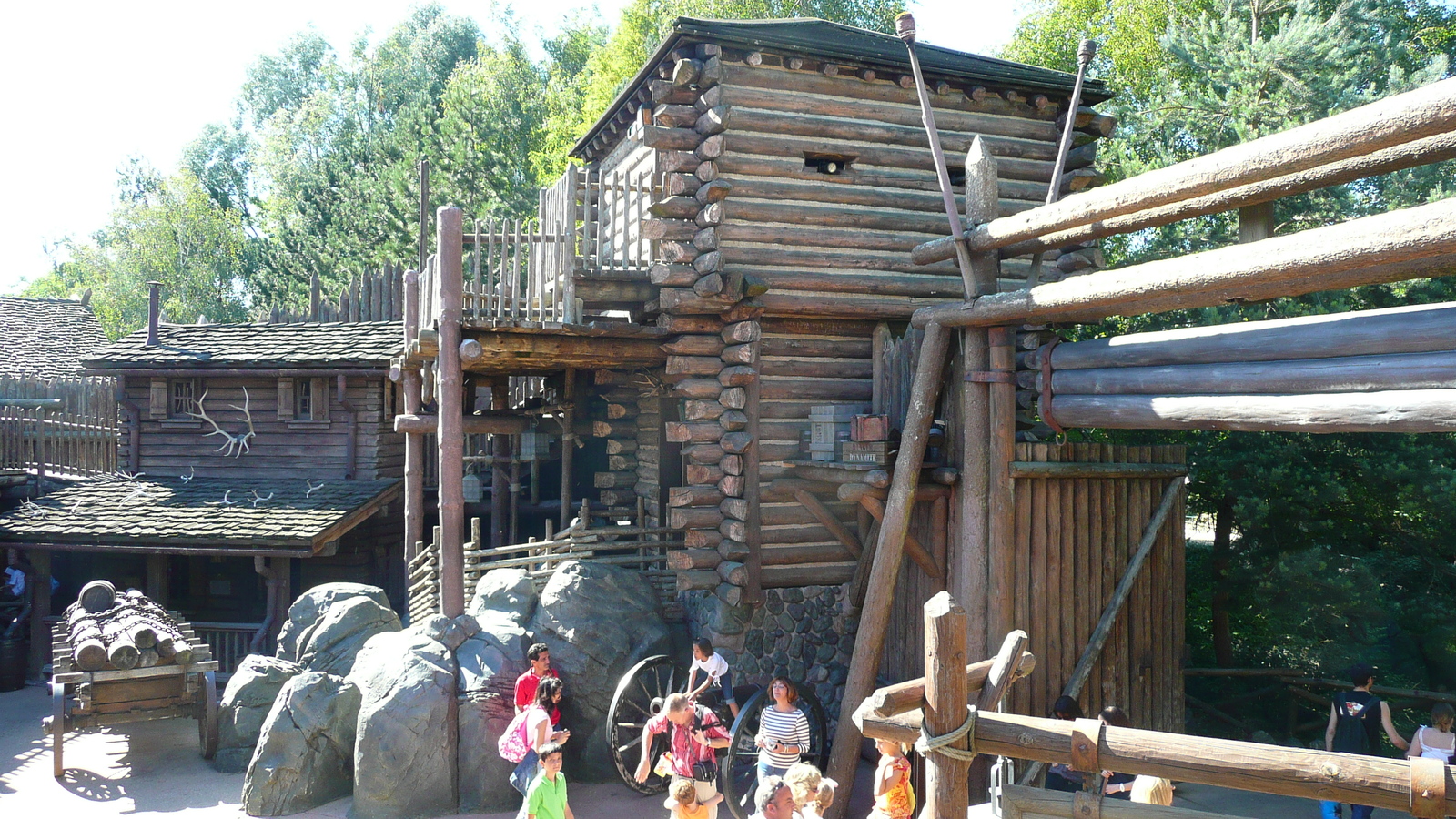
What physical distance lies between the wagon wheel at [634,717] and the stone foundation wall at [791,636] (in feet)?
2.73

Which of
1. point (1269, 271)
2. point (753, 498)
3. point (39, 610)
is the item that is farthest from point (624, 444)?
point (1269, 271)

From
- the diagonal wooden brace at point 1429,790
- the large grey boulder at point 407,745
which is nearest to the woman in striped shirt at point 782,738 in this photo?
the large grey boulder at point 407,745

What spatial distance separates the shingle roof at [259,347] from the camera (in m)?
17.8

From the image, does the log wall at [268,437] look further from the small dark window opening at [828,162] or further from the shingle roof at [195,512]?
the small dark window opening at [828,162]

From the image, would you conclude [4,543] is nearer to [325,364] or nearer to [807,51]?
[325,364]

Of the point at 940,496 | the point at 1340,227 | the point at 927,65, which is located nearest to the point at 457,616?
the point at 940,496

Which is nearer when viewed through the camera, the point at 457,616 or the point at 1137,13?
the point at 457,616

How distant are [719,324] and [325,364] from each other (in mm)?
9881

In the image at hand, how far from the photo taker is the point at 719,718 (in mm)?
9016

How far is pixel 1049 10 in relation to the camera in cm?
2806

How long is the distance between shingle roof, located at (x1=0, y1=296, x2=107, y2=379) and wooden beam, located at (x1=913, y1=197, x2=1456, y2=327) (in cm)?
2284

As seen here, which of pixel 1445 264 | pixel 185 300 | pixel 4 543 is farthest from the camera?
pixel 185 300

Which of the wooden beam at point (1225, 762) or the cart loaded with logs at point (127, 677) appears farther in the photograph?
the cart loaded with logs at point (127, 677)

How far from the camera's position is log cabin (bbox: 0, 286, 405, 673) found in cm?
1753
